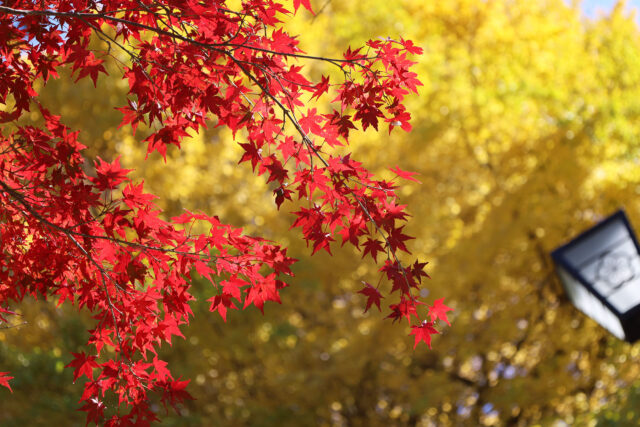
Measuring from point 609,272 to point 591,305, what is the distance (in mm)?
191

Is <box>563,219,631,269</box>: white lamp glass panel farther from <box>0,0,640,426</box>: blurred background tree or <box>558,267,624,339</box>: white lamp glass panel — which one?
<box>0,0,640,426</box>: blurred background tree

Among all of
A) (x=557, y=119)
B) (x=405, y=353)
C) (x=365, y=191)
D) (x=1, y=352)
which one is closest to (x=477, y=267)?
(x=405, y=353)

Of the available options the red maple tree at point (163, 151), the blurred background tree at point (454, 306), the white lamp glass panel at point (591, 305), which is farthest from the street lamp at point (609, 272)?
the blurred background tree at point (454, 306)

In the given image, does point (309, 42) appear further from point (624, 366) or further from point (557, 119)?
point (624, 366)

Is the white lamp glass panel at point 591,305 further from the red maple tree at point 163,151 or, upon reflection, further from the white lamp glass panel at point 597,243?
the red maple tree at point 163,151

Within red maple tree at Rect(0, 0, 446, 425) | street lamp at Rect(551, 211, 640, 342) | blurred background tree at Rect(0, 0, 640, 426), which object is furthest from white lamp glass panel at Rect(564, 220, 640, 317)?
blurred background tree at Rect(0, 0, 640, 426)

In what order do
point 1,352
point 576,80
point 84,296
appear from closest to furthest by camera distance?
point 84,296
point 1,352
point 576,80

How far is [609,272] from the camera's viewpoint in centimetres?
253

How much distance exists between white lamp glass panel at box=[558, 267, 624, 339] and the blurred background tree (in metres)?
2.27

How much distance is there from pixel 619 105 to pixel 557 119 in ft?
2.23

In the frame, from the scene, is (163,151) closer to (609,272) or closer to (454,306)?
(609,272)

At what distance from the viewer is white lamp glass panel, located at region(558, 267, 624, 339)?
246 centimetres

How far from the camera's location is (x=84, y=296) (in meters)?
2.45

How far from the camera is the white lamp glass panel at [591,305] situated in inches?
97.0
